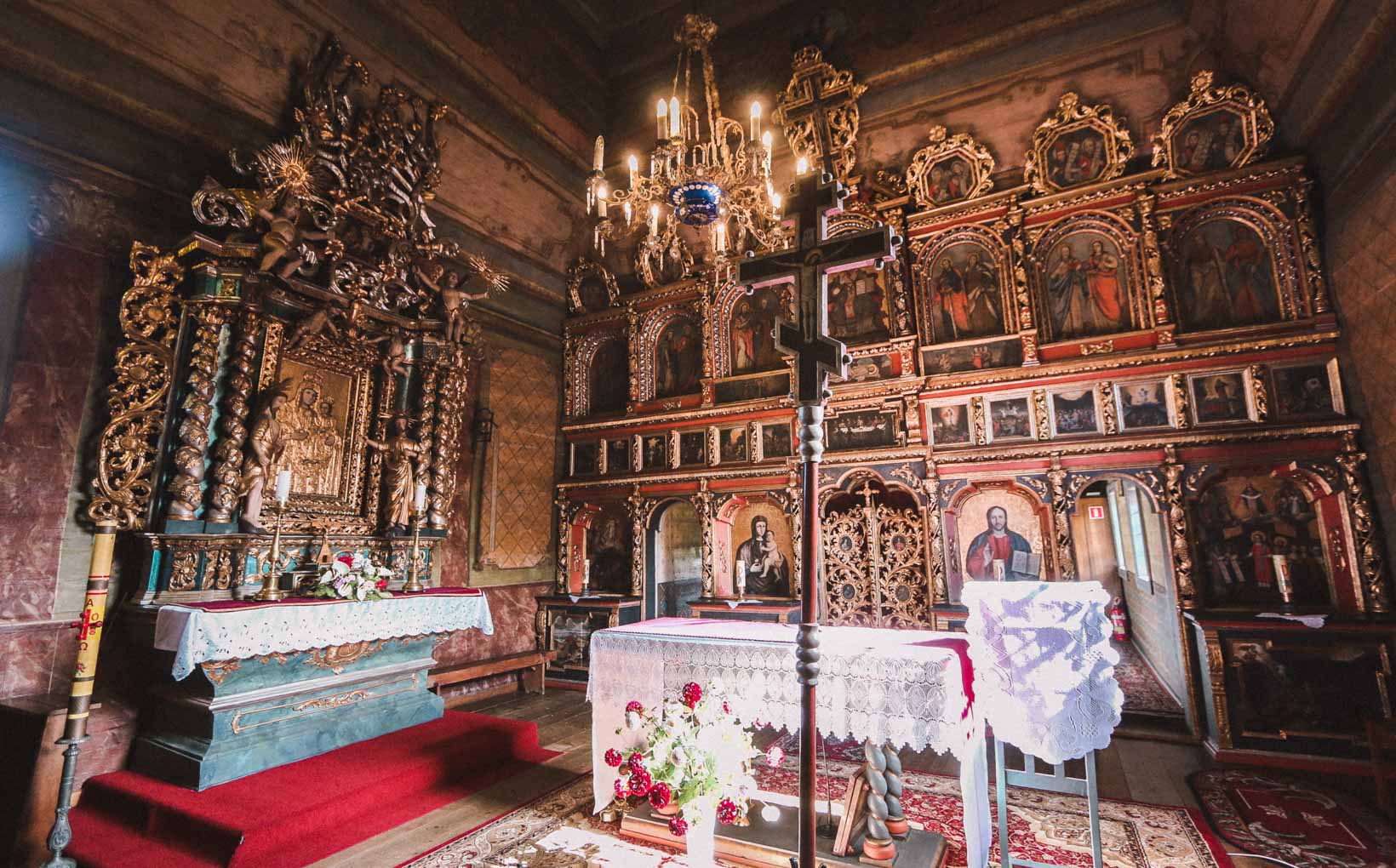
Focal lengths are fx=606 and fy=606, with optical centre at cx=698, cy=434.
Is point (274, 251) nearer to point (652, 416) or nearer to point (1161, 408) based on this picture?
point (652, 416)

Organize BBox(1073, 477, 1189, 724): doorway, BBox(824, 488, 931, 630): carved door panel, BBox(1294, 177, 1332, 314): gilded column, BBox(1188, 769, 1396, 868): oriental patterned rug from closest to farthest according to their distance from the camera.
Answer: BBox(1188, 769, 1396, 868): oriental patterned rug < BBox(1294, 177, 1332, 314): gilded column < BBox(1073, 477, 1189, 724): doorway < BBox(824, 488, 931, 630): carved door panel

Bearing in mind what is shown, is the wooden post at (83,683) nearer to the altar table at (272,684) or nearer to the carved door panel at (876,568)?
the altar table at (272,684)

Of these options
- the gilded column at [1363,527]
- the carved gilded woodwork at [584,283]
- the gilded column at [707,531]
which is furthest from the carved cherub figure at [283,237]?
the gilded column at [1363,527]

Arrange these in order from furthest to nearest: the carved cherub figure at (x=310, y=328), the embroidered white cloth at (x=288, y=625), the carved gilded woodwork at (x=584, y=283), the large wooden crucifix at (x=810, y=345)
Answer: the carved gilded woodwork at (x=584, y=283) < the carved cherub figure at (x=310, y=328) < the embroidered white cloth at (x=288, y=625) < the large wooden crucifix at (x=810, y=345)

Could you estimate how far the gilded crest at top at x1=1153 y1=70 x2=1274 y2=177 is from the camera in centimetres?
688

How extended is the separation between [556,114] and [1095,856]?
425 inches

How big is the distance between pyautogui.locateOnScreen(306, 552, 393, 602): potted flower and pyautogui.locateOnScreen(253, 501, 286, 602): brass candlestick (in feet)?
0.88

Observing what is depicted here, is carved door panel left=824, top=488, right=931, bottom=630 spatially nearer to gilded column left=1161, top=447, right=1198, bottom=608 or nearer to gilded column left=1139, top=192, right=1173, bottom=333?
gilded column left=1161, top=447, right=1198, bottom=608

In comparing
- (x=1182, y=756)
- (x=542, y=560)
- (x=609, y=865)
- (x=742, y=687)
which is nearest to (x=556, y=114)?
(x=542, y=560)

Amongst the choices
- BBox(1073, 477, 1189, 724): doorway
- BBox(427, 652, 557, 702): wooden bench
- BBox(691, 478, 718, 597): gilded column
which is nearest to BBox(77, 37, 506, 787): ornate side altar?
BBox(427, 652, 557, 702): wooden bench

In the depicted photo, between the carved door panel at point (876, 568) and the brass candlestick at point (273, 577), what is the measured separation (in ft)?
20.8

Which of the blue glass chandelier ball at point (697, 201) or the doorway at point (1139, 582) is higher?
the blue glass chandelier ball at point (697, 201)

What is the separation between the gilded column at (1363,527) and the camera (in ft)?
19.2

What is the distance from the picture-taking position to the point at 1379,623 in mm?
5414
